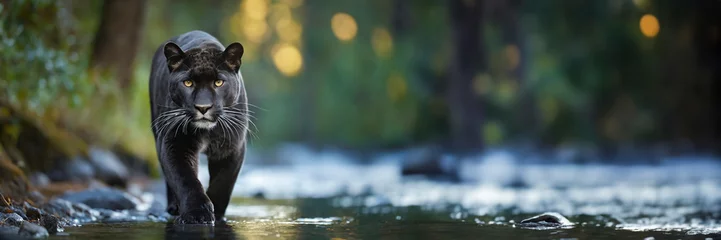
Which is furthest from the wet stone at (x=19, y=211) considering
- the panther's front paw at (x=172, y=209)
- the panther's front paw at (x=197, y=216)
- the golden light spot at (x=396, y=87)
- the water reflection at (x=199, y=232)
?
the golden light spot at (x=396, y=87)

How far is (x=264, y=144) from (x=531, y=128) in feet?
41.4

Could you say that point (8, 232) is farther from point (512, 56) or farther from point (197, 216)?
point (512, 56)

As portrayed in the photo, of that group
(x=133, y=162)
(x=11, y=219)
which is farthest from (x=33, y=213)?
(x=133, y=162)

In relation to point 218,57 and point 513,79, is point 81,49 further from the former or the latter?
point 513,79

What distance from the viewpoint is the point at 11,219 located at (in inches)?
339

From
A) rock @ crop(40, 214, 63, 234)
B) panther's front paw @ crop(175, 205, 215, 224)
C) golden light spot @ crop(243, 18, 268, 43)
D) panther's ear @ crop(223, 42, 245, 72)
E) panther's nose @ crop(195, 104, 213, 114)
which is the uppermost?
golden light spot @ crop(243, 18, 268, 43)

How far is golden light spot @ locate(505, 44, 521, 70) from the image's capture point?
142 ft

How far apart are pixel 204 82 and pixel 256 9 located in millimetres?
45738

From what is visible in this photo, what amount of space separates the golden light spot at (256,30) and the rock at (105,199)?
147 feet

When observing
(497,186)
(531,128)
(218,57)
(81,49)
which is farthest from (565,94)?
(218,57)

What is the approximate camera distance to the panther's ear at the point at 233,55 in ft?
29.9

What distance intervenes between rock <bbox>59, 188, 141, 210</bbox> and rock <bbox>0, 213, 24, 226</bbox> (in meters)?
2.51

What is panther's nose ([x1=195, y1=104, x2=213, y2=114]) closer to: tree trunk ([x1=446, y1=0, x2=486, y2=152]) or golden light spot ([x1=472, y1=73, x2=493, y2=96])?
tree trunk ([x1=446, y1=0, x2=486, y2=152])

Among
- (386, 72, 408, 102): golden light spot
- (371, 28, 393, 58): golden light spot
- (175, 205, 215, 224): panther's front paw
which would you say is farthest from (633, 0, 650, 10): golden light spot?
(175, 205, 215, 224): panther's front paw
